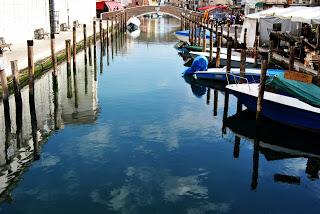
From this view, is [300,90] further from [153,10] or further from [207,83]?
[153,10]

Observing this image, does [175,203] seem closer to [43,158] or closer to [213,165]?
[213,165]

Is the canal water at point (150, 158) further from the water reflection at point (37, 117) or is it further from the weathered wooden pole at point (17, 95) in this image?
the weathered wooden pole at point (17, 95)

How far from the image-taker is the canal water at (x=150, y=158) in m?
9.15

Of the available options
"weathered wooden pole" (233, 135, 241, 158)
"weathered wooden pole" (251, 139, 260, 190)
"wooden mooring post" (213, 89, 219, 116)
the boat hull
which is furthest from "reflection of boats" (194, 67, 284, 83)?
"weathered wooden pole" (251, 139, 260, 190)

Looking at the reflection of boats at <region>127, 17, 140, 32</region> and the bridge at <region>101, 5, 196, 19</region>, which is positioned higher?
the bridge at <region>101, 5, 196, 19</region>

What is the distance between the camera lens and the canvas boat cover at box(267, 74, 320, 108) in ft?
42.6

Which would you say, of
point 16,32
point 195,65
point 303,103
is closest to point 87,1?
point 16,32

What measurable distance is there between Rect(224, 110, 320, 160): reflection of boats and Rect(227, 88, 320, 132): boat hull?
30 centimetres

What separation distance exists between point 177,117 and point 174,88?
4.96m

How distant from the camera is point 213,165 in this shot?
1122cm

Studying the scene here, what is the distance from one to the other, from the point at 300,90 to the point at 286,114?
98 centimetres

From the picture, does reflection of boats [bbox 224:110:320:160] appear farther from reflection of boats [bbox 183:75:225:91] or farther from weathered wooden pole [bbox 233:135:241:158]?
reflection of boats [bbox 183:75:225:91]

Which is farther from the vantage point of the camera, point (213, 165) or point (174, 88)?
point (174, 88)

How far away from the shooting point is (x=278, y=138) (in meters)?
13.3
